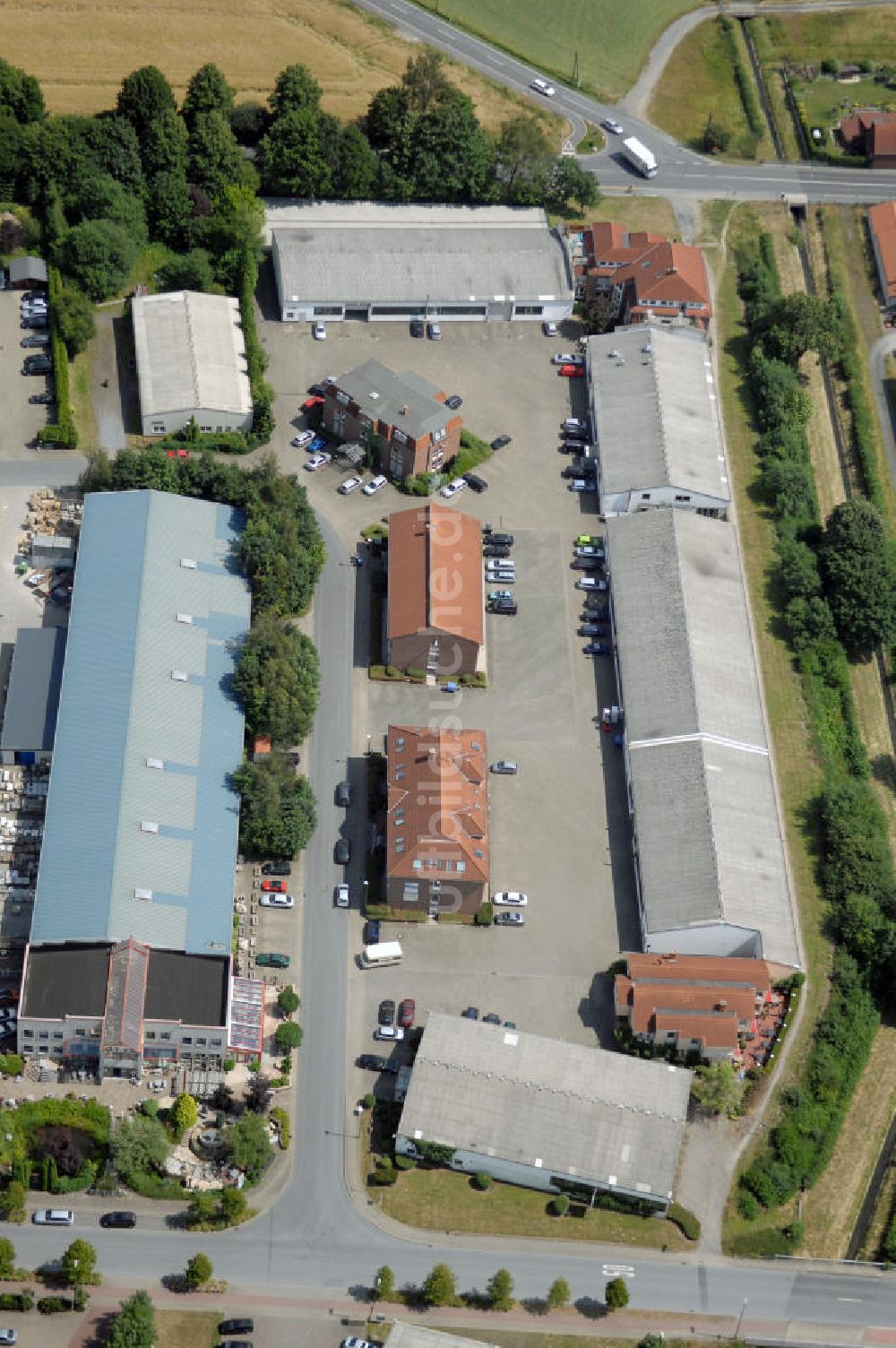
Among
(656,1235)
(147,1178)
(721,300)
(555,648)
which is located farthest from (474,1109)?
(721,300)

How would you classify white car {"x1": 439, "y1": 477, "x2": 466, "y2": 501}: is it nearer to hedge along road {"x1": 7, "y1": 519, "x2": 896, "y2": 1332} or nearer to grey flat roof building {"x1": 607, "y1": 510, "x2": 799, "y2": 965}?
grey flat roof building {"x1": 607, "y1": 510, "x2": 799, "y2": 965}

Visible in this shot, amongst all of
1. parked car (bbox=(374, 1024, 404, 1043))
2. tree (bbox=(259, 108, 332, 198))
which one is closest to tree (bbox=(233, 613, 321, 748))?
parked car (bbox=(374, 1024, 404, 1043))

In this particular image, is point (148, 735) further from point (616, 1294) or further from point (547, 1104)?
point (616, 1294)

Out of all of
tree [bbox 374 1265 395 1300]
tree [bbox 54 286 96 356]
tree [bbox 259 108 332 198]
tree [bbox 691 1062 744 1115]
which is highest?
tree [bbox 259 108 332 198]

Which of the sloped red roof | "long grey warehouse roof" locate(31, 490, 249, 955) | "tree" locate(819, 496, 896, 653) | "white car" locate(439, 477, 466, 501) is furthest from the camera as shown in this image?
"white car" locate(439, 477, 466, 501)

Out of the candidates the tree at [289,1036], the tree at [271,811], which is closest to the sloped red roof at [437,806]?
the tree at [271,811]

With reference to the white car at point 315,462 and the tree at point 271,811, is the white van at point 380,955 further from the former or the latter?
the white car at point 315,462
